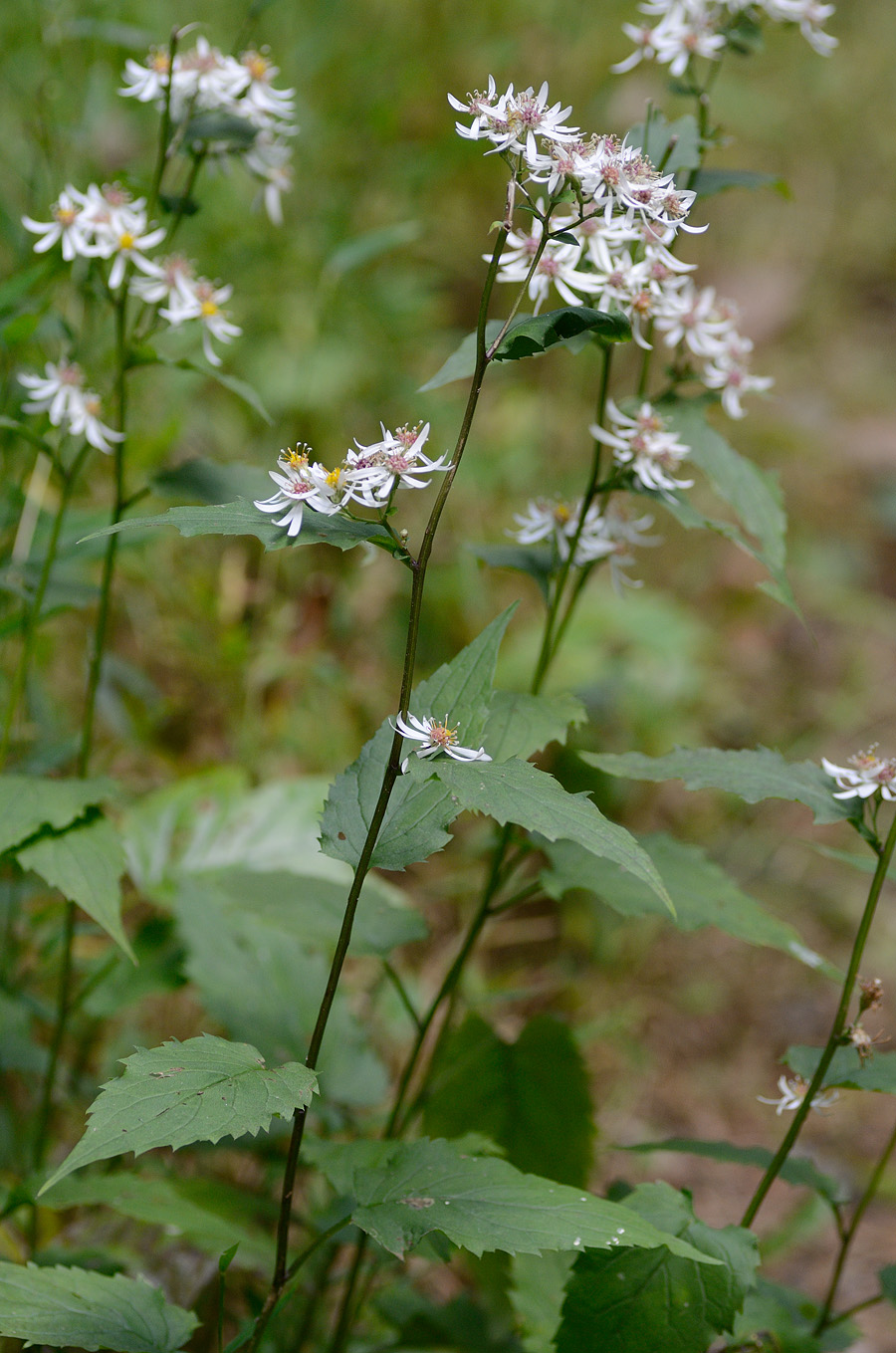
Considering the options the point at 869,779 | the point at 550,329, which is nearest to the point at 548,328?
the point at 550,329

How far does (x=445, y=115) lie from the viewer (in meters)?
4.39

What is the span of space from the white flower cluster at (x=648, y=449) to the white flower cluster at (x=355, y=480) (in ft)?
1.61

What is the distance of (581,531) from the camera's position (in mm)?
1616

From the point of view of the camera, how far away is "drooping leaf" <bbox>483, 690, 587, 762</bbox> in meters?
1.35

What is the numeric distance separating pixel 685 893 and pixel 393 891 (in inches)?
39.1

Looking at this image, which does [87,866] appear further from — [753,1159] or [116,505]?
[753,1159]

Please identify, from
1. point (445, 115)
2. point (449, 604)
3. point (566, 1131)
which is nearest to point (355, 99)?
point (445, 115)

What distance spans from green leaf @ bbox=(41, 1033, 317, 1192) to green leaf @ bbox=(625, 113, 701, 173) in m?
1.32

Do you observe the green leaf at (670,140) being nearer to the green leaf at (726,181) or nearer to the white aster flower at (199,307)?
the green leaf at (726,181)

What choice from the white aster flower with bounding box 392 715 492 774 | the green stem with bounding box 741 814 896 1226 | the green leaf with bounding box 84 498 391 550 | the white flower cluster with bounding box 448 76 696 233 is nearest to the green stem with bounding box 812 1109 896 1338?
the green stem with bounding box 741 814 896 1226

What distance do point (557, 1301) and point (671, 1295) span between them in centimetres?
38

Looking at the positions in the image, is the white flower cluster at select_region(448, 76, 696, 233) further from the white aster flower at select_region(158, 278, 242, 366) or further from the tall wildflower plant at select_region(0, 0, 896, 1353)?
the white aster flower at select_region(158, 278, 242, 366)

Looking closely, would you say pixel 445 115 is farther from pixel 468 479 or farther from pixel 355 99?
pixel 468 479

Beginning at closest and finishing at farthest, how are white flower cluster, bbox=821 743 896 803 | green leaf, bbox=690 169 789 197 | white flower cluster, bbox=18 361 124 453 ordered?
1. white flower cluster, bbox=821 743 896 803
2. green leaf, bbox=690 169 789 197
3. white flower cluster, bbox=18 361 124 453
